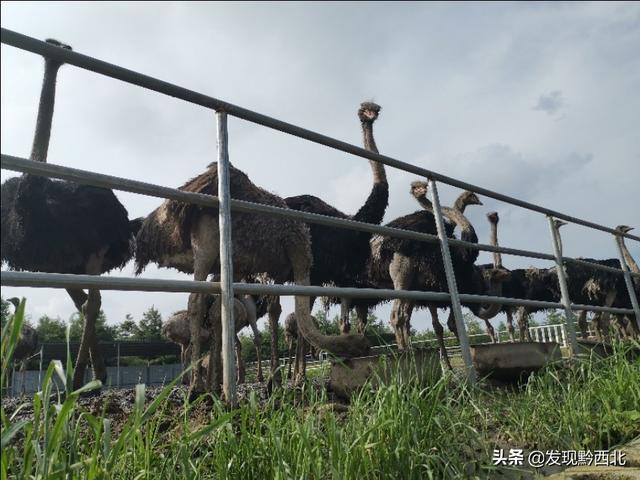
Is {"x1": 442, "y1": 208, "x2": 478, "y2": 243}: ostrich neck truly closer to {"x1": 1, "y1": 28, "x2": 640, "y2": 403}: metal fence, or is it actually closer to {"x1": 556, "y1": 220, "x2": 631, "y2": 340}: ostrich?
{"x1": 1, "y1": 28, "x2": 640, "y2": 403}: metal fence

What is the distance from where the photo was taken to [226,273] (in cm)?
265

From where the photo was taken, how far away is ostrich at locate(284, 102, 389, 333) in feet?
22.6

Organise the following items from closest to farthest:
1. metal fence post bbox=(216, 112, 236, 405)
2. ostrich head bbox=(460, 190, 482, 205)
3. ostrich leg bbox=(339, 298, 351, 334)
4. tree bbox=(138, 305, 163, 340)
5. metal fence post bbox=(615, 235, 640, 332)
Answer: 1. metal fence post bbox=(216, 112, 236, 405)
2. metal fence post bbox=(615, 235, 640, 332)
3. ostrich leg bbox=(339, 298, 351, 334)
4. ostrich head bbox=(460, 190, 482, 205)
5. tree bbox=(138, 305, 163, 340)

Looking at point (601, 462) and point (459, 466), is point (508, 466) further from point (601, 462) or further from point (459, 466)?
point (601, 462)

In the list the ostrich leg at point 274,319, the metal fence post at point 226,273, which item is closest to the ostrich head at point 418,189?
the ostrich leg at point 274,319

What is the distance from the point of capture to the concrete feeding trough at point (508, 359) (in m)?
3.75

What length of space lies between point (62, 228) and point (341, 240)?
322 cm

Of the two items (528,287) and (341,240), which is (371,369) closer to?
(341,240)

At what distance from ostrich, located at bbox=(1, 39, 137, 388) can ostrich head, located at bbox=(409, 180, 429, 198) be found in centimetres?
486

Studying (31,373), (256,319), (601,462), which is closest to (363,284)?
(256,319)

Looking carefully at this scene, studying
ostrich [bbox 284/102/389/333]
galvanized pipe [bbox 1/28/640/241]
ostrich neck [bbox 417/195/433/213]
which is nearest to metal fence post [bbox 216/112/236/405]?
galvanized pipe [bbox 1/28/640/241]

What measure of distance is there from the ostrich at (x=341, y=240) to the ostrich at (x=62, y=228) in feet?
7.49

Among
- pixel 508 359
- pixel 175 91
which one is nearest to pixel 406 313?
pixel 508 359

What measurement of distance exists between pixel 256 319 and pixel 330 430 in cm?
872
